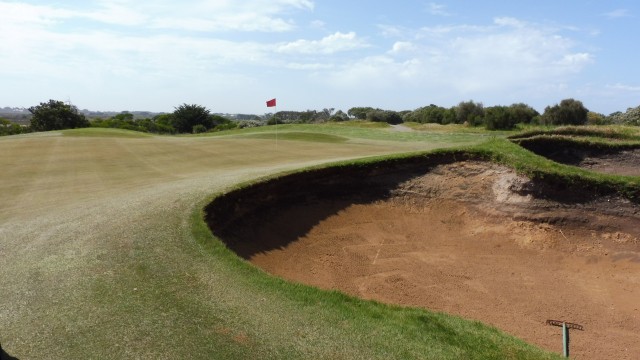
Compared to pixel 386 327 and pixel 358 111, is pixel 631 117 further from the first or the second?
pixel 358 111

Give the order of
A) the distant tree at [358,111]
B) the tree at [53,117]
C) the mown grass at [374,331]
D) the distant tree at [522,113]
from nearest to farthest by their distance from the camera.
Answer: the mown grass at [374,331], the distant tree at [522,113], the tree at [53,117], the distant tree at [358,111]

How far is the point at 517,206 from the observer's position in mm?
15570

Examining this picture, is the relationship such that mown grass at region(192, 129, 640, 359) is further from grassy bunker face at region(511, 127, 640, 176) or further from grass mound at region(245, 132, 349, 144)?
grass mound at region(245, 132, 349, 144)

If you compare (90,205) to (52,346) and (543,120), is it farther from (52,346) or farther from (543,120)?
(543,120)

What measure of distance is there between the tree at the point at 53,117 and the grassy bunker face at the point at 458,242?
73587mm

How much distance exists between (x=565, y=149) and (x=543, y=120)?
4797 centimetres

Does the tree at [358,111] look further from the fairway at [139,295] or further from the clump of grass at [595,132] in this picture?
the fairway at [139,295]

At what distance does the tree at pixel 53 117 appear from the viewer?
74500mm

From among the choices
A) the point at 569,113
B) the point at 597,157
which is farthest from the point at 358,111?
the point at 597,157

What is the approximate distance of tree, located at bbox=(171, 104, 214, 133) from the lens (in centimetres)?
9494

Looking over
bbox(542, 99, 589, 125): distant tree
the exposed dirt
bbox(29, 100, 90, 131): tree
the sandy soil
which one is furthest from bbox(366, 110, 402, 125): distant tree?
the sandy soil

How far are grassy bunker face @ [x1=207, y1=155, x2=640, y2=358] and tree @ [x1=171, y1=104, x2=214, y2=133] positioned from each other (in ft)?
269

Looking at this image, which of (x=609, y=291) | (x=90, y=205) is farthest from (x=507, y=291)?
(x=90, y=205)

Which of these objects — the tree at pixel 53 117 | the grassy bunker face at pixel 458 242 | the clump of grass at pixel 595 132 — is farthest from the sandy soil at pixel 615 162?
the tree at pixel 53 117
